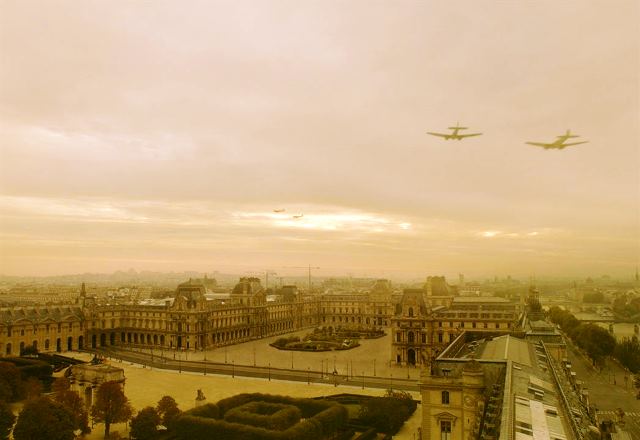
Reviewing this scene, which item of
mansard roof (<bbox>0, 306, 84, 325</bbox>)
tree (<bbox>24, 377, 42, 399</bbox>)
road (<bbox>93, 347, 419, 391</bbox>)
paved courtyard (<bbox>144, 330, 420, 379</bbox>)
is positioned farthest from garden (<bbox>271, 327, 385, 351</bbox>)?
tree (<bbox>24, 377, 42, 399</bbox>)

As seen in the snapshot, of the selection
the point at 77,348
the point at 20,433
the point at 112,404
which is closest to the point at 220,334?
the point at 77,348

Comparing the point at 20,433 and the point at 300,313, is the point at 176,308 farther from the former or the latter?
the point at 20,433

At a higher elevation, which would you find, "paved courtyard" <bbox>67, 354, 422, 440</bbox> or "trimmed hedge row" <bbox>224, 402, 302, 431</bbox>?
"trimmed hedge row" <bbox>224, 402, 302, 431</bbox>

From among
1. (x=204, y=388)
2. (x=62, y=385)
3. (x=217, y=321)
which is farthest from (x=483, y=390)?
(x=217, y=321)

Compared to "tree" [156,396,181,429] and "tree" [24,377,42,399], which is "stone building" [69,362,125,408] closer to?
"tree" [24,377,42,399]

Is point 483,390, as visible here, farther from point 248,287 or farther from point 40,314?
point 248,287

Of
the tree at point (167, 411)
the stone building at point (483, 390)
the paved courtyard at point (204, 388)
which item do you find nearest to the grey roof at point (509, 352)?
the stone building at point (483, 390)

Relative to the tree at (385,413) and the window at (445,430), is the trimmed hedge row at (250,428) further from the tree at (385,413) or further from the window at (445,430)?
the window at (445,430)
